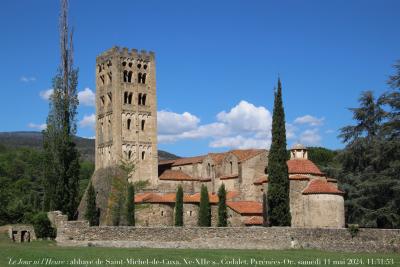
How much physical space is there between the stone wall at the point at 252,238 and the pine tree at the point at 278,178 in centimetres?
475

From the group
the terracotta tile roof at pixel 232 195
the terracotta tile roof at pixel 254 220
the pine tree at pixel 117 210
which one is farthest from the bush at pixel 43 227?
the terracotta tile roof at pixel 232 195

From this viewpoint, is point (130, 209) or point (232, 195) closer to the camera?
point (130, 209)

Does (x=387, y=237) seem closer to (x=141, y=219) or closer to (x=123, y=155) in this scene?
(x=141, y=219)

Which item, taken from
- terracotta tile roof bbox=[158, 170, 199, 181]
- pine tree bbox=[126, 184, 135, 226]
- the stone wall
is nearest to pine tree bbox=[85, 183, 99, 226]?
pine tree bbox=[126, 184, 135, 226]

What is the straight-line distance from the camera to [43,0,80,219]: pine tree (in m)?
45.9

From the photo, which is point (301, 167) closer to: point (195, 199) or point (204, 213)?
point (204, 213)

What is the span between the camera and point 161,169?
71.4 metres

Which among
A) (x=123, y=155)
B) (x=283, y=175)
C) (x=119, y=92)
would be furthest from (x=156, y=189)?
(x=283, y=175)

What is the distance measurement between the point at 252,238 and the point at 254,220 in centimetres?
1428

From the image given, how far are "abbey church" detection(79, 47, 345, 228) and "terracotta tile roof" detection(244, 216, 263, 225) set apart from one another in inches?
3.2

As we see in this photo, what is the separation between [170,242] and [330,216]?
15.7 metres

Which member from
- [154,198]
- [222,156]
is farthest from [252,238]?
[222,156]

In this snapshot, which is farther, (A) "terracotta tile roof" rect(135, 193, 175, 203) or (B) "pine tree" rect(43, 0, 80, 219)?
(A) "terracotta tile roof" rect(135, 193, 175, 203)

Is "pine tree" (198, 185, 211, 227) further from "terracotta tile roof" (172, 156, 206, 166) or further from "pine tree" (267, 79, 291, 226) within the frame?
"terracotta tile roof" (172, 156, 206, 166)
